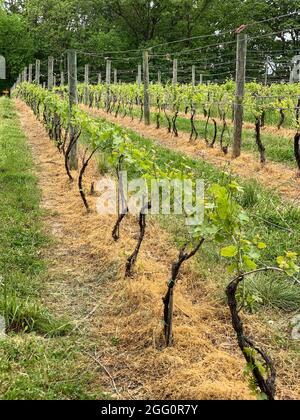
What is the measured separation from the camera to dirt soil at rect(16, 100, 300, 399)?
3230 millimetres

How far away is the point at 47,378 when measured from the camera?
10.5 feet

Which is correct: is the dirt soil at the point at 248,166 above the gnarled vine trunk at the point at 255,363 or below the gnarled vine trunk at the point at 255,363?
above

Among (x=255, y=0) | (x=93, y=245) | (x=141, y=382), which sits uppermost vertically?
(x=255, y=0)

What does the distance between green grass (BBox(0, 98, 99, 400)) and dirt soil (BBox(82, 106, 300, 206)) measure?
2.42 m

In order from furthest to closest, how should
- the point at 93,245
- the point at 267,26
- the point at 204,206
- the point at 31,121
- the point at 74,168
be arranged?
1. the point at 267,26
2. the point at 31,121
3. the point at 74,168
4. the point at 93,245
5. the point at 204,206

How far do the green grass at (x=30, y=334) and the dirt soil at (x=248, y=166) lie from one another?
2.42 metres

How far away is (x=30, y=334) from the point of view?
12.1ft

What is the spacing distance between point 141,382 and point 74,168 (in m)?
6.18

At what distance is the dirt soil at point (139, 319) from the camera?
323cm

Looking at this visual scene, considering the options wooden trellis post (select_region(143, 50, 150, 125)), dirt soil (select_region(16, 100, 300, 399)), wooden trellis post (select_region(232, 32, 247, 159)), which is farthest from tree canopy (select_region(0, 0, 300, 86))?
dirt soil (select_region(16, 100, 300, 399))

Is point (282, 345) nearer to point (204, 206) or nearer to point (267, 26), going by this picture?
point (204, 206)

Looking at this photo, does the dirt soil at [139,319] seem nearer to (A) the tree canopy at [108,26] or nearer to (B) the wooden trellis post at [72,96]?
(B) the wooden trellis post at [72,96]

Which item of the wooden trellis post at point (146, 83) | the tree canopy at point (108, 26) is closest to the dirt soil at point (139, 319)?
the wooden trellis post at point (146, 83)

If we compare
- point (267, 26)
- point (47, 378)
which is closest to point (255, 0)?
point (267, 26)
